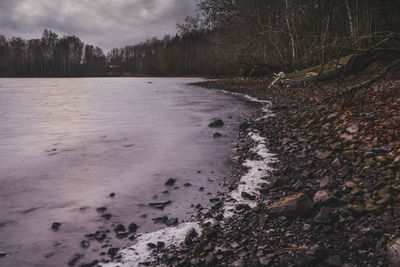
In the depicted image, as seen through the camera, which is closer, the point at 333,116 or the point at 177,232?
the point at 177,232

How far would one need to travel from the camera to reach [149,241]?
3820 millimetres

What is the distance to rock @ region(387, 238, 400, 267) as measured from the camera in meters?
2.61

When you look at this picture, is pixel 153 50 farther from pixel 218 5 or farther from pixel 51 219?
pixel 51 219

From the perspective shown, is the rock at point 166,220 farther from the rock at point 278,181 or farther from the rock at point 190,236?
the rock at point 278,181

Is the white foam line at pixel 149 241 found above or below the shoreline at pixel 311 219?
below

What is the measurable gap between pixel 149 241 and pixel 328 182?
2861mm

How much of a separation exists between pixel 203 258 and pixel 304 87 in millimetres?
16456

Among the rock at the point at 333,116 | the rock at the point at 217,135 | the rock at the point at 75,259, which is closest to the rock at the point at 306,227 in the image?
the rock at the point at 75,259

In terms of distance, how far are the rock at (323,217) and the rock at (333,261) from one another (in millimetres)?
635

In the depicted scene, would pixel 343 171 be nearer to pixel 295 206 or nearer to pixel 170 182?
pixel 295 206

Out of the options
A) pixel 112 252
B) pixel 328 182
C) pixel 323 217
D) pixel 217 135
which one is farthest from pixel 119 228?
pixel 217 135

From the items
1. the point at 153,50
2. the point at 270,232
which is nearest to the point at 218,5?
the point at 270,232

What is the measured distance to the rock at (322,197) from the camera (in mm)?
3922

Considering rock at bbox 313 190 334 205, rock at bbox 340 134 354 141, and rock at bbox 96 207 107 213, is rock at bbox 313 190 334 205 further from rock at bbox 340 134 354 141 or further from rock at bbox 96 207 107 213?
rock at bbox 96 207 107 213
